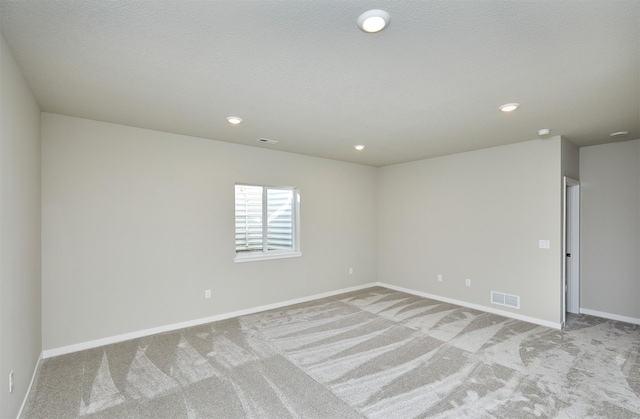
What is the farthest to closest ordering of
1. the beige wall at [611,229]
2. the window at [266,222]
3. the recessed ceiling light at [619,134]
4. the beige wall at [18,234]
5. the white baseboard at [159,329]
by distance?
the window at [266,222]
the beige wall at [611,229]
the recessed ceiling light at [619,134]
the white baseboard at [159,329]
the beige wall at [18,234]

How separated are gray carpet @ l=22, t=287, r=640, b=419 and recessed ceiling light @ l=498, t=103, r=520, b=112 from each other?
2.51m

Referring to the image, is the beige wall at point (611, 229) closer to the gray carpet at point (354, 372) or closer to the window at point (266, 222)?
the gray carpet at point (354, 372)

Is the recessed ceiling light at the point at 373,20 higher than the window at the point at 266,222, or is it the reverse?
the recessed ceiling light at the point at 373,20

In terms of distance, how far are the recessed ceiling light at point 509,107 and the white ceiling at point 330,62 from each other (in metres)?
0.08

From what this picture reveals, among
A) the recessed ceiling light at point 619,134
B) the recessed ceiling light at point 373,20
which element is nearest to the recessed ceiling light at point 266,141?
the recessed ceiling light at point 373,20

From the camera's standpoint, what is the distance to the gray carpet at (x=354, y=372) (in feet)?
7.71

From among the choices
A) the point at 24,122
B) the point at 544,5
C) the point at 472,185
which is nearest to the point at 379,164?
the point at 472,185

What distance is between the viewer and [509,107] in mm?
2980

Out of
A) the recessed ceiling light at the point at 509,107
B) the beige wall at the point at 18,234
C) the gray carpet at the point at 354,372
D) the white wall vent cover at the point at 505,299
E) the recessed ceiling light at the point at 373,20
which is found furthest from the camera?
the white wall vent cover at the point at 505,299

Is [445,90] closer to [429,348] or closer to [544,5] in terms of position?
[544,5]

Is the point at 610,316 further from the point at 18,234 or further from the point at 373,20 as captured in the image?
the point at 18,234

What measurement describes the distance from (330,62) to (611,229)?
4.90 metres

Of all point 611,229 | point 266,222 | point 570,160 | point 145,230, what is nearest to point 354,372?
point 266,222

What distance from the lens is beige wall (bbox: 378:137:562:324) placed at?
13.7ft
